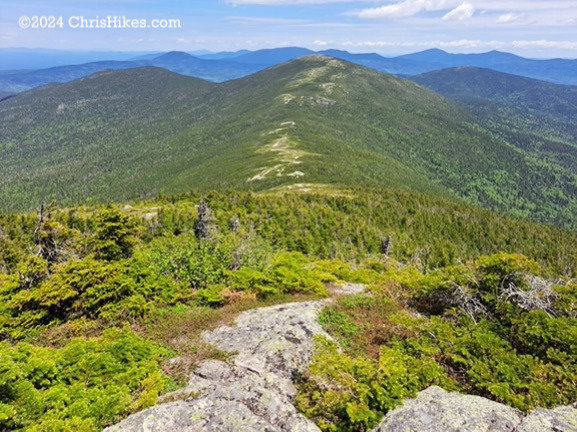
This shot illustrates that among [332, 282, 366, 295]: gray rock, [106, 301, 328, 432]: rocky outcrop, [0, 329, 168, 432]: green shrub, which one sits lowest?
[332, 282, 366, 295]: gray rock

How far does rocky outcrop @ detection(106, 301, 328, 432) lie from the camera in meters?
13.6

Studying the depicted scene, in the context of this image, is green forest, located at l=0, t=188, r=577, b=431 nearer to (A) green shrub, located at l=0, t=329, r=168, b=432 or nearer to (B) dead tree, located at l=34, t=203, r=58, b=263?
(A) green shrub, located at l=0, t=329, r=168, b=432

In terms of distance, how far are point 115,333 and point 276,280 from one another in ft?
43.0

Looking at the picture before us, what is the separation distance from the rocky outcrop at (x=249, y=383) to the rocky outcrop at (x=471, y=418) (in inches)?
130

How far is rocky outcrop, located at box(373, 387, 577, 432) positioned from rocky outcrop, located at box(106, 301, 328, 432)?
10.8ft

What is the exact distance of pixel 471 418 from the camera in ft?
44.7

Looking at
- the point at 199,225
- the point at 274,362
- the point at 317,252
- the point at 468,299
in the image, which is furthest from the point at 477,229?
the point at 274,362

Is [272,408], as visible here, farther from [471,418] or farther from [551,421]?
[551,421]

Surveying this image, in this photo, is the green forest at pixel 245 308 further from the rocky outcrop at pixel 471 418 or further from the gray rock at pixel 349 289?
the gray rock at pixel 349 289

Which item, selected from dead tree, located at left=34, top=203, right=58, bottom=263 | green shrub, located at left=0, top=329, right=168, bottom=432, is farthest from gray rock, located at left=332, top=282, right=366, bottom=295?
dead tree, located at left=34, top=203, right=58, bottom=263

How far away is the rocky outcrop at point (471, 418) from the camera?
42.8ft

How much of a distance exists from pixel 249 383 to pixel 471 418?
8.78 meters

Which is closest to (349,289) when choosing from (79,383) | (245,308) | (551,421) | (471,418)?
(245,308)

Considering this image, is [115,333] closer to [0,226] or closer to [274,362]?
[274,362]
